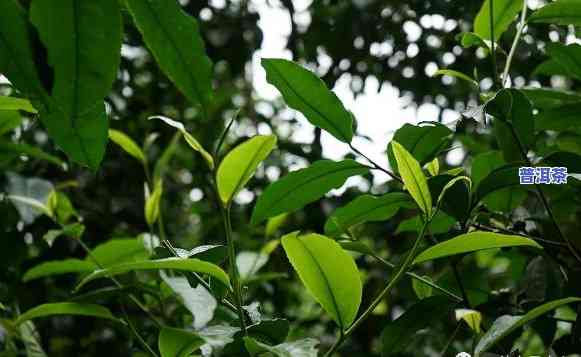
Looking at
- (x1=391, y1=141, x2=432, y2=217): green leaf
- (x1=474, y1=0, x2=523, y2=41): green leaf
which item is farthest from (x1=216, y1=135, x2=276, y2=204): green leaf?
(x1=474, y1=0, x2=523, y2=41): green leaf

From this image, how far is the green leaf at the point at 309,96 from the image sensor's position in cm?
67

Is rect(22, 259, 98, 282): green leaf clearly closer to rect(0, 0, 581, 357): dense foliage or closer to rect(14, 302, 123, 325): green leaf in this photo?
rect(0, 0, 581, 357): dense foliage

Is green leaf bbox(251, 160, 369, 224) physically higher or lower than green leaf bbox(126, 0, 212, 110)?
lower

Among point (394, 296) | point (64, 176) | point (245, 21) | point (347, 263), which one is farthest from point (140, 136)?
point (347, 263)

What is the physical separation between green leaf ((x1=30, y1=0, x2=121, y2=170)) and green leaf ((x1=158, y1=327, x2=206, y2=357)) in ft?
0.64

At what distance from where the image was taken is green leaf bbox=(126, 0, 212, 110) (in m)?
0.47

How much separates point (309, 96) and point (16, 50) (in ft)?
1.01

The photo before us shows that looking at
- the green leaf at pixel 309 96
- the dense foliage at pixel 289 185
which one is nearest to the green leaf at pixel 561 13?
the dense foliage at pixel 289 185

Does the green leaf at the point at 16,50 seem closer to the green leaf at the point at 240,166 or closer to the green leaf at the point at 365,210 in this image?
the green leaf at the point at 240,166

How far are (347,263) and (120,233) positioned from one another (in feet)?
3.42

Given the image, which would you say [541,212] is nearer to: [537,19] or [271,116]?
[537,19]

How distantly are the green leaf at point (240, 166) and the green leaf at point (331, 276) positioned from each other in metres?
0.09

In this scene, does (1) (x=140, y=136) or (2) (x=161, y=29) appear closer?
(2) (x=161, y=29)

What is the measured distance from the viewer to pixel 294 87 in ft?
2.23
